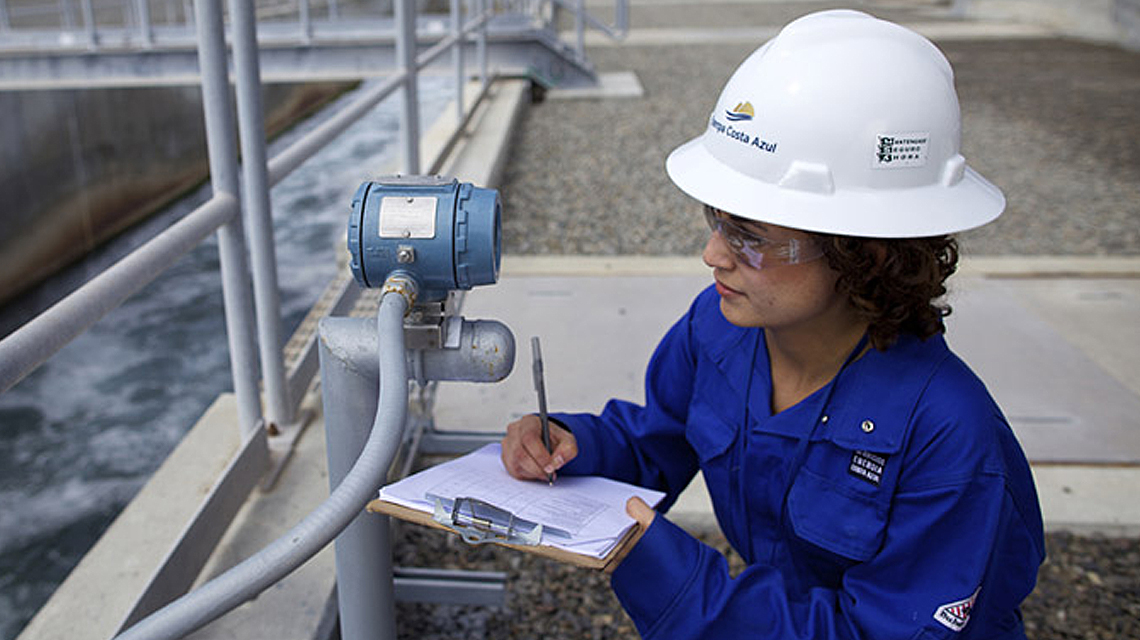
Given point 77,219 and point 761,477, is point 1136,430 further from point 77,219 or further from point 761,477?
point 77,219

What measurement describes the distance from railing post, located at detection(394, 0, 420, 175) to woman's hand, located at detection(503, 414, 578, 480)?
2.45m

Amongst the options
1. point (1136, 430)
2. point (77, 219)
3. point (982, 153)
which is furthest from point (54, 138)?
point (1136, 430)

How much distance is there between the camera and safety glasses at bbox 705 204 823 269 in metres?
1.31

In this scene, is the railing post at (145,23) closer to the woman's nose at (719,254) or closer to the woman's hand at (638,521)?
the woman's nose at (719,254)

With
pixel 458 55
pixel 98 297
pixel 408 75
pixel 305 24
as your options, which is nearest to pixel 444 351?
pixel 98 297

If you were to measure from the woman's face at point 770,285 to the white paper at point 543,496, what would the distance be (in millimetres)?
324

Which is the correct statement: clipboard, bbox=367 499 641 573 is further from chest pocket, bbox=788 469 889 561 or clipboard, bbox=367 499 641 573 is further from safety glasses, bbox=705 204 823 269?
safety glasses, bbox=705 204 823 269

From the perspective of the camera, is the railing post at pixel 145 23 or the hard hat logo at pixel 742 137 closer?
the hard hat logo at pixel 742 137

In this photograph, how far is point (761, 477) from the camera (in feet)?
4.74

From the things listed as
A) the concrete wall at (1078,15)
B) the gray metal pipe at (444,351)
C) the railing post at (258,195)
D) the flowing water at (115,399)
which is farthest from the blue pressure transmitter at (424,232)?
the concrete wall at (1078,15)

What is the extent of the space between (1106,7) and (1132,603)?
1365 centimetres

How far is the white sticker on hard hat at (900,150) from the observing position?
1265 millimetres

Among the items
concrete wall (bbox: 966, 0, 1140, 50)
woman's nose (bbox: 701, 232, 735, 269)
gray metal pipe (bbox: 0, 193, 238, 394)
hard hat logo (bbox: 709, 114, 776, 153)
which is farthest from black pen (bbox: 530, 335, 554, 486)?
concrete wall (bbox: 966, 0, 1140, 50)

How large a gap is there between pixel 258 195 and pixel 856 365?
1.46 m
